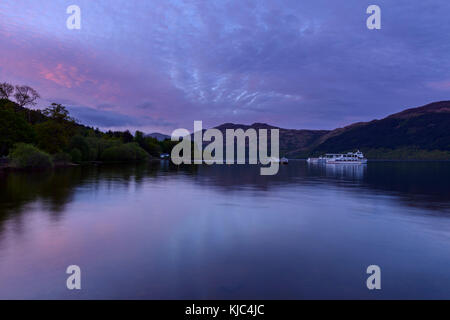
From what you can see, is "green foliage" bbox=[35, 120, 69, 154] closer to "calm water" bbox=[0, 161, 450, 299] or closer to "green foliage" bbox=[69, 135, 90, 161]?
"green foliage" bbox=[69, 135, 90, 161]

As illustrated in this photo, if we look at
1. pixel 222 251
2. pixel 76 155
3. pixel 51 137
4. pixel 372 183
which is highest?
pixel 51 137

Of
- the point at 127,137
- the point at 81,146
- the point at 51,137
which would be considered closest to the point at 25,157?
the point at 51,137

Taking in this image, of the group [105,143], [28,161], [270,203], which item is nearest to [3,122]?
[28,161]

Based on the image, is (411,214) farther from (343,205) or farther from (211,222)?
(211,222)

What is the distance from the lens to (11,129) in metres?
74.9

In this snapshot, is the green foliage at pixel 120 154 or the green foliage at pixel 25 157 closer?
the green foliage at pixel 25 157

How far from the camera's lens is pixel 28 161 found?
67.2 m

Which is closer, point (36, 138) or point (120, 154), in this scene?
point (36, 138)

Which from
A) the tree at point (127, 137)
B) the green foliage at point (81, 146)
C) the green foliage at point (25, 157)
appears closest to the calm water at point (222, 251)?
the green foliage at point (25, 157)

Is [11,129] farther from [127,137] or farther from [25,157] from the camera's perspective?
[127,137]

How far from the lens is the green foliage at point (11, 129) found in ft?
242

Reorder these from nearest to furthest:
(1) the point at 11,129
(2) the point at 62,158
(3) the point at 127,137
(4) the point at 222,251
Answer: (4) the point at 222,251 < (1) the point at 11,129 < (2) the point at 62,158 < (3) the point at 127,137

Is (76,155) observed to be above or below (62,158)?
above

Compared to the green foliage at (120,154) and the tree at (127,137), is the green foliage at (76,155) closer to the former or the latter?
the green foliage at (120,154)
